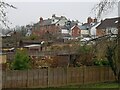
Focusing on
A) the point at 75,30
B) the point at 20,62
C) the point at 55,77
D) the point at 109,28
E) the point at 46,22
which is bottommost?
the point at 55,77

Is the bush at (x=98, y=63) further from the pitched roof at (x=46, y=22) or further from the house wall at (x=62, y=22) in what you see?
the pitched roof at (x=46, y=22)

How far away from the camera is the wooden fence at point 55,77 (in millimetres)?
24141

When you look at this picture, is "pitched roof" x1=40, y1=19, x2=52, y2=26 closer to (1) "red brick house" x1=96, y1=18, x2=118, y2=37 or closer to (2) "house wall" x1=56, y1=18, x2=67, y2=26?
(2) "house wall" x1=56, y1=18, x2=67, y2=26

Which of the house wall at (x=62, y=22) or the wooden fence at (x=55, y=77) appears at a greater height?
the house wall at (x=62, y=22)

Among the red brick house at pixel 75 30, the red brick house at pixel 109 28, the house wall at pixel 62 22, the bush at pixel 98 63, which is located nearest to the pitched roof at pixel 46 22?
the house wall at pixel 62 22

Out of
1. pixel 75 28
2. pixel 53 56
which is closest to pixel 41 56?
pixel 53 56

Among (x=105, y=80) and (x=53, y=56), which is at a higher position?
(x=53, y=56)

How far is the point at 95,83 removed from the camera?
1109 inches

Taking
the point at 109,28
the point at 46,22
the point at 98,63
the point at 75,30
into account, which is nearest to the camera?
the point at 109,28

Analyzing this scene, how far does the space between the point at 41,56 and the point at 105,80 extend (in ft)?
25.5

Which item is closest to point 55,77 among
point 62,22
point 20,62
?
point 20,62

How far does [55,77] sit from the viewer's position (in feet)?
85.7

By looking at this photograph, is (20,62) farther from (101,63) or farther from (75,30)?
(75,30)

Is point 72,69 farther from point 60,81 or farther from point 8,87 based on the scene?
point 8,87
